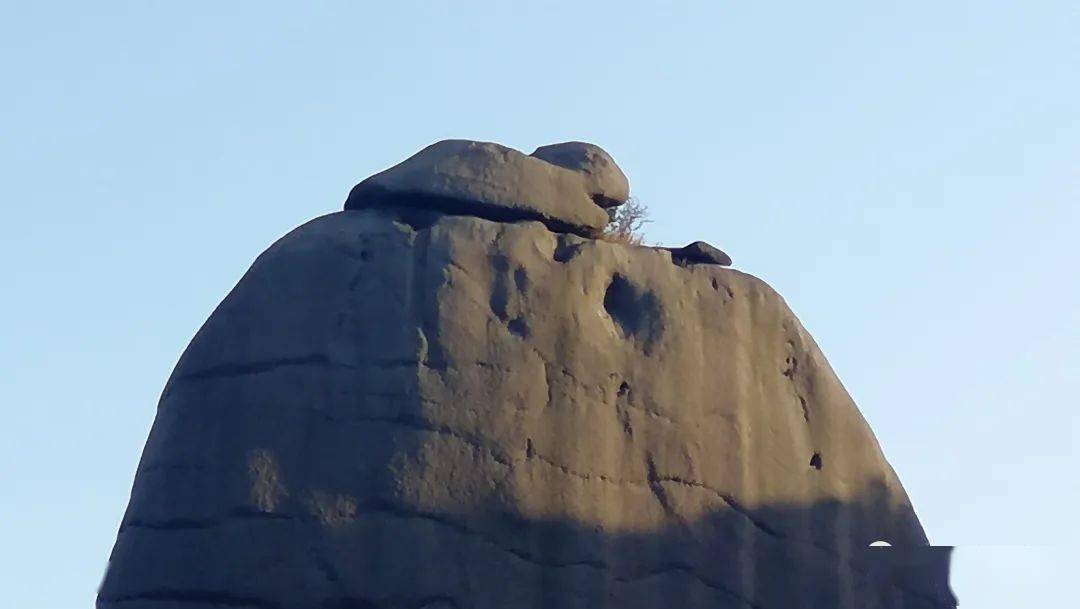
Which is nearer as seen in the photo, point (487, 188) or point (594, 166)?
point (487, 188)

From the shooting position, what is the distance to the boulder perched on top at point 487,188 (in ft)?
40.0

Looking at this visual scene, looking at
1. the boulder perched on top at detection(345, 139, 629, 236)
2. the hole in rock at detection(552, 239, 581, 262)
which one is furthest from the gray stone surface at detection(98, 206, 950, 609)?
the boulder perched on top at detection(345, 139, 629, 236)

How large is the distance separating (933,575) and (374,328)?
4089mm

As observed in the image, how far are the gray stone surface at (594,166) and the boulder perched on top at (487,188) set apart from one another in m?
0.04

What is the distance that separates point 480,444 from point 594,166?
7.22ft

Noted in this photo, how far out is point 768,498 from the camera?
12523mm

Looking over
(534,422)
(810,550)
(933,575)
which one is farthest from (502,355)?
(933,575)

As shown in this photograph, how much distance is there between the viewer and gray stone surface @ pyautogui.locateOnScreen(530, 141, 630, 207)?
41.8ft

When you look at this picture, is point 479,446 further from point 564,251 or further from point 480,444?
point 564,251

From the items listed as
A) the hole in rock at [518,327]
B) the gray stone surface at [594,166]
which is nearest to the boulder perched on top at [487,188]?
the gray stone surface at [594,166]

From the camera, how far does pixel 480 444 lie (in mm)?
11594

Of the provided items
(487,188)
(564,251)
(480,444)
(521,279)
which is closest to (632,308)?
(564,251)

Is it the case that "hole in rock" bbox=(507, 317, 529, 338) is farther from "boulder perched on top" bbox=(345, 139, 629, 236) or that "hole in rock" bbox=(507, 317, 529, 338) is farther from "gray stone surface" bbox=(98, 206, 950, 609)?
"boulder perched on top" bbox=(345, 139, 629, 236)

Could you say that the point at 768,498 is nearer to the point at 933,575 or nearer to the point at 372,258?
the point at 933,575
